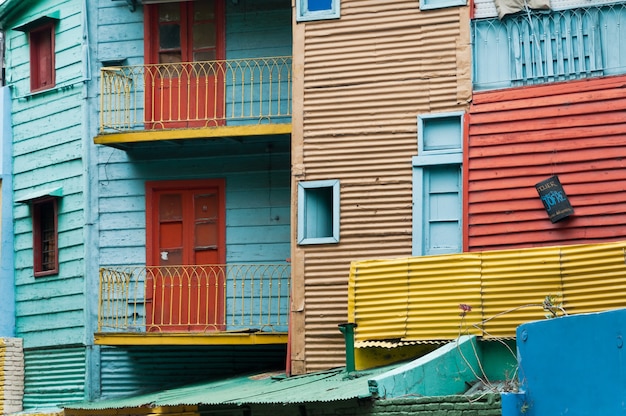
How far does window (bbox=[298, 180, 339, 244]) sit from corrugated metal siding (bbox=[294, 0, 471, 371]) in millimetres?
102

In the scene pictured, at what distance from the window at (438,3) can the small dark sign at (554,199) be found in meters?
2.64

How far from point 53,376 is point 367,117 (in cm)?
666

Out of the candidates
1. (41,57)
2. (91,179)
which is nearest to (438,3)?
(91,179)

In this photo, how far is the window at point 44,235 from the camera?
20.7 m

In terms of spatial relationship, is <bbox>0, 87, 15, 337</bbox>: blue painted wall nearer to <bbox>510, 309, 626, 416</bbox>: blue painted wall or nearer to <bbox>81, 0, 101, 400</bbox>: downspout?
<bbox>81, 0, 101, 400</bbox>: downspout

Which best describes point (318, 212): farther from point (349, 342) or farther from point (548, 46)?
point (548, 46)

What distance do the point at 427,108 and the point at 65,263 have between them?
6480 mm

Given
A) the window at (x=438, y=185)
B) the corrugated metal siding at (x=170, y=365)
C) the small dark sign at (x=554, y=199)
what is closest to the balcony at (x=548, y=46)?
the window at (x=438, y=185)

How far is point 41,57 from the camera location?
21.3 metres

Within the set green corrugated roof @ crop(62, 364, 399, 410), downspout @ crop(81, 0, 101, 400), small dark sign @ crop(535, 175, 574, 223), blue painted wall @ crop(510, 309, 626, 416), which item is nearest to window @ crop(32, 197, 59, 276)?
downspout @ crop(81, 0, 101, 400)

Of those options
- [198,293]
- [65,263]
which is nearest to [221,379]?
[198,293]

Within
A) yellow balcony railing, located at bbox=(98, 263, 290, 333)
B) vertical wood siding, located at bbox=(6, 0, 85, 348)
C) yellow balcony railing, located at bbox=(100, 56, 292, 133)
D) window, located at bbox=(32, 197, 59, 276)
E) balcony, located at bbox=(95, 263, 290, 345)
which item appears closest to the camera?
balcony, located at bbox=(95, 263, 290, 345)

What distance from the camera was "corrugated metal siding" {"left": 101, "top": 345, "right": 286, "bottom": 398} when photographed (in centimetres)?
1933

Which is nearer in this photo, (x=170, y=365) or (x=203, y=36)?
(x=170, y=365)
